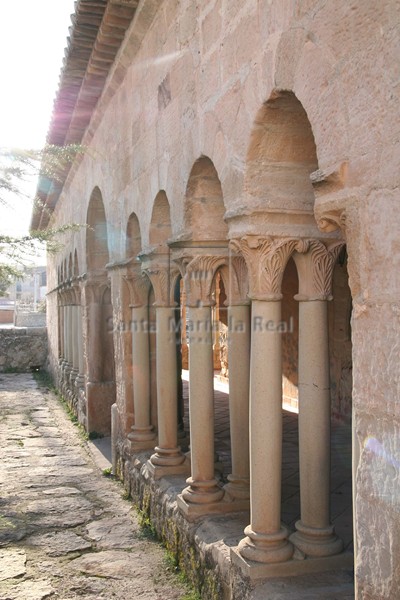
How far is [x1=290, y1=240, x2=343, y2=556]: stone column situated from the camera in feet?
11.5

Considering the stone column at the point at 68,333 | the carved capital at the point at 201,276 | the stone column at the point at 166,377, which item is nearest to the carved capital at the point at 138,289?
the stone column at the point at 166,377

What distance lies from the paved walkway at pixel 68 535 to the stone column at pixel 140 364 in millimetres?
680

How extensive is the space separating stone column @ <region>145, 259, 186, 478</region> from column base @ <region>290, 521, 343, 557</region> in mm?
2168

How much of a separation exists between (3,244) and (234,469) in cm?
370

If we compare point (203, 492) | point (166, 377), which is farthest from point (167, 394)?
point (203, 492)

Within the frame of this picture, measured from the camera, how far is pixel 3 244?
682 cm

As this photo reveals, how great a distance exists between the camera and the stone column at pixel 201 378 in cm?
463

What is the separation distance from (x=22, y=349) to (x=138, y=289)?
13.9m

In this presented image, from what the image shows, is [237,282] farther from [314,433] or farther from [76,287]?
[76,287]

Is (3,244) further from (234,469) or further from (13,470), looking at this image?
(234,469)

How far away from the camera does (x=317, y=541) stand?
11.5ft

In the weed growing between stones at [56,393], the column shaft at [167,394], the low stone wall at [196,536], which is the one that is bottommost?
the weed growing between stones at [56,393]

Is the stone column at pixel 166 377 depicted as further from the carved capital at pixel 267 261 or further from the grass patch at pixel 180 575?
the carved capital at pixel 267 261

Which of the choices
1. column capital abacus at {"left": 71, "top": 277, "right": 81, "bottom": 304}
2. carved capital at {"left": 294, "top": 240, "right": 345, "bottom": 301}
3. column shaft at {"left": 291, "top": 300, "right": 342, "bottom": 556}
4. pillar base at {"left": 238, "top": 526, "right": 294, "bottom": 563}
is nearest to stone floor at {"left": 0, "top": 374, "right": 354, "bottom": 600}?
pillar base at {"left": 238, "top": 526, "right": 294, "bottom": 563}
